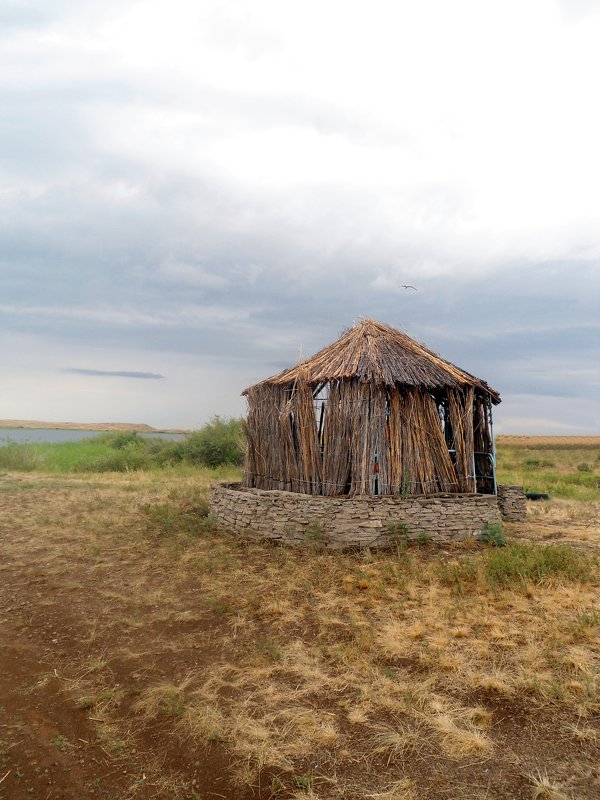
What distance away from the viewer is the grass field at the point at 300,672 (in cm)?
375

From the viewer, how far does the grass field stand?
12.3ft

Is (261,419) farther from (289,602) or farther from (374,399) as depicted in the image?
(289,602)

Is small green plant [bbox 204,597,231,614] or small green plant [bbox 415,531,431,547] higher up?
small green plant [bbox 415,531,431,547]

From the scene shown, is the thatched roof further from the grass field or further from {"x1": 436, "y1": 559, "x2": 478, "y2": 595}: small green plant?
{"x1": 436, "y1": 559, "x2": 478, "y2": 595}: small green plant

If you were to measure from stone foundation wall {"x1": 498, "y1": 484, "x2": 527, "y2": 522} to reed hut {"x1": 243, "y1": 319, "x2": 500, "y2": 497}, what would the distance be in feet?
1.63

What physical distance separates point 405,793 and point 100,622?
4400 mm

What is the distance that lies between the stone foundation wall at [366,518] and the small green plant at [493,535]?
0.09m

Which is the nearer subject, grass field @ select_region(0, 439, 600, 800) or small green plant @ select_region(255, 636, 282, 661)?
grass field @ select_region(0, 439, 600, 800)

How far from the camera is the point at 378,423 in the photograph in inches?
390

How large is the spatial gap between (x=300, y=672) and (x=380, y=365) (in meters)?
6.04

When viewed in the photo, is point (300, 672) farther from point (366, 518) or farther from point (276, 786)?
point (366, 518)

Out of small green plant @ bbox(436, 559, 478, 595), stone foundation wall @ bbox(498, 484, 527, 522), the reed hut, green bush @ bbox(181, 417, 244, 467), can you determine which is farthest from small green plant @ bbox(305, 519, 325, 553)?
green bush @ bbox(181, 417, 244, 467)

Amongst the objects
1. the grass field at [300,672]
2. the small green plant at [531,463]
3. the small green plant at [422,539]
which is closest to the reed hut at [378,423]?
the small green plant at [422,539]

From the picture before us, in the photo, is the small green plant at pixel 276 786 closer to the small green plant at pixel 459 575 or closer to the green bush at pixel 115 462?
the small green plant at pixel 459 575
